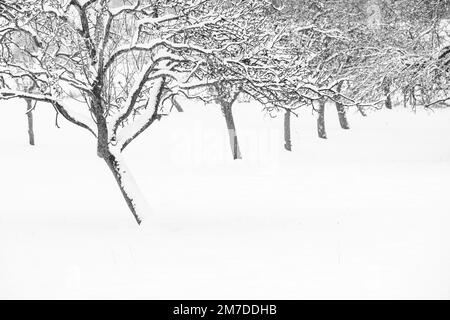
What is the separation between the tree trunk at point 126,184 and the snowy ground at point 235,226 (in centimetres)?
34

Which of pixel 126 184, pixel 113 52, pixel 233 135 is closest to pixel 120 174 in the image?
pixel 126 184

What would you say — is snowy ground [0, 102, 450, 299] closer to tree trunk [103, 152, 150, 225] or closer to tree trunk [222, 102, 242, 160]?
tree trunk [103, 152, 150, 225]

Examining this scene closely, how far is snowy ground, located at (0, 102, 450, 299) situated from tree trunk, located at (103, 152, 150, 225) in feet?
1.12

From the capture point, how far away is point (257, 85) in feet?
29.4

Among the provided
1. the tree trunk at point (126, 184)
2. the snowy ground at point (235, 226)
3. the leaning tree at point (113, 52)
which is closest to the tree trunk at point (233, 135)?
the snowy ground at point (235, 226)

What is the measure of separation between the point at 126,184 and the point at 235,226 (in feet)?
7.95

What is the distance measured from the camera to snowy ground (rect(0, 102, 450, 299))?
6379 mm

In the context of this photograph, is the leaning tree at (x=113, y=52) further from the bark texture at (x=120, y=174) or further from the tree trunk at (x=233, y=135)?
the tree trunk at (x=233, y=135)

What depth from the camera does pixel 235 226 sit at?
10016 mm

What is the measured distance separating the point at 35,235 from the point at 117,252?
8.19 ft

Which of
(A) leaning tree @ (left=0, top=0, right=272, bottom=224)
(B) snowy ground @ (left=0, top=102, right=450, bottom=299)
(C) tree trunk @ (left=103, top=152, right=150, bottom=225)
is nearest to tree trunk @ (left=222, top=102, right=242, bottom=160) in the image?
(B) snowy ground @ (left=0, top=102, right=450, bottom=299)

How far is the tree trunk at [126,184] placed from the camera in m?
9.85

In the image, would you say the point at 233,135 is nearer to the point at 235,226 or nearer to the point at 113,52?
the point at 235,226
